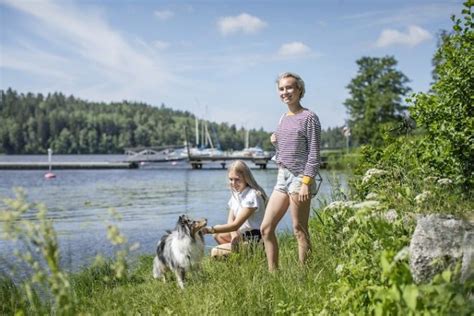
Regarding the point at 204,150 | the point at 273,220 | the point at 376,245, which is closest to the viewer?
the point at 376,245

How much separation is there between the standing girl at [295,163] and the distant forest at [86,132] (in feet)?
386

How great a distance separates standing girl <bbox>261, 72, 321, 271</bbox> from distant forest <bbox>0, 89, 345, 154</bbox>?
11752cm

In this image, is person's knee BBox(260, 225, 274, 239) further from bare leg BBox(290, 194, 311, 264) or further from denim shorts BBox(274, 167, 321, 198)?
denim shorts BBox(274, 167, 321, 198)

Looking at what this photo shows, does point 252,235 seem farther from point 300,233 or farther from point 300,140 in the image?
point 300,140

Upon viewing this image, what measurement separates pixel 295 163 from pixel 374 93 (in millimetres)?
53626

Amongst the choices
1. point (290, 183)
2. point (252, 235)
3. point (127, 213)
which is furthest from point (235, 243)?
point (127, 213)

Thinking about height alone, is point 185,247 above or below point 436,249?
below

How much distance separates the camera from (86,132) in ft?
455

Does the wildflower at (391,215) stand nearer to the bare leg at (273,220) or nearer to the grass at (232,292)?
the grass at (232,292)

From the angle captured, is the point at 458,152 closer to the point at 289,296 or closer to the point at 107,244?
the point at 289,296

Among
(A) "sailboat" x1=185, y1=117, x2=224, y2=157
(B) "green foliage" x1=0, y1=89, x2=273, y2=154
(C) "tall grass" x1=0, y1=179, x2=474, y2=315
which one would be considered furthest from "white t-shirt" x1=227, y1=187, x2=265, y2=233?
(B) "green foliage" x1=0, y1=89, x2=273, y2=154

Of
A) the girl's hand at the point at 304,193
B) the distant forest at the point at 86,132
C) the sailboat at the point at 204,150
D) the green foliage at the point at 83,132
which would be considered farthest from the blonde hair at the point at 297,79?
the green foliage at the point at 83,132

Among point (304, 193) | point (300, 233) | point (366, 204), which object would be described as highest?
point (366, 204)

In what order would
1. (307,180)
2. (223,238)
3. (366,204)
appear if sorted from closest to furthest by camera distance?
(366,204)
(307,180)
(223,238)
